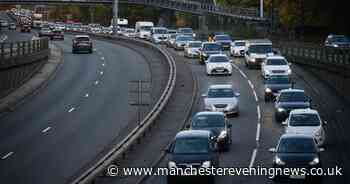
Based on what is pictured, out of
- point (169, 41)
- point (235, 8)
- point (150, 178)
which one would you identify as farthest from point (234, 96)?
point (235, 8)

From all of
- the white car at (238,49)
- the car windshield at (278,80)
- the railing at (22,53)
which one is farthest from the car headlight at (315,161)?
the white car at (238,49)

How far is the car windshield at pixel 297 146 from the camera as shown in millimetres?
25906

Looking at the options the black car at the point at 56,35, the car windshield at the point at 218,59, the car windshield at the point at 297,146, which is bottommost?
the car windshield at the point at 297,146

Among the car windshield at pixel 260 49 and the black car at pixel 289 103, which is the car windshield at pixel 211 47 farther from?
the black car at pixel 289 103

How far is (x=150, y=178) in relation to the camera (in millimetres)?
27375

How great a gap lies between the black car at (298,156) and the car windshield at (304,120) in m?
5.92

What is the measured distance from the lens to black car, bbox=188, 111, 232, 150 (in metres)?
31.9

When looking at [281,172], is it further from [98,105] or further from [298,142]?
[98,105]

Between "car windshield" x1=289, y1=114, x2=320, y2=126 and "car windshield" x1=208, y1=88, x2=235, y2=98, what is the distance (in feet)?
30.7

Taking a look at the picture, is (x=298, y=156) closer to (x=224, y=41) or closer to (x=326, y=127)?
(x=326, y=127)

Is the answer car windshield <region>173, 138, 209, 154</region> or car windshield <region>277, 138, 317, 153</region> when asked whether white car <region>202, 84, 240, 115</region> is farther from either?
car windshield <region>277, 138, 317, 153</region>

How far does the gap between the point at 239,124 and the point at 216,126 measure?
298 inches

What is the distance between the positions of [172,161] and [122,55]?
59092 mm

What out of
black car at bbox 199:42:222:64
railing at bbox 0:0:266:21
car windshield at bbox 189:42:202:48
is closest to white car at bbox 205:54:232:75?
black car at bbox 199:42:222:64
